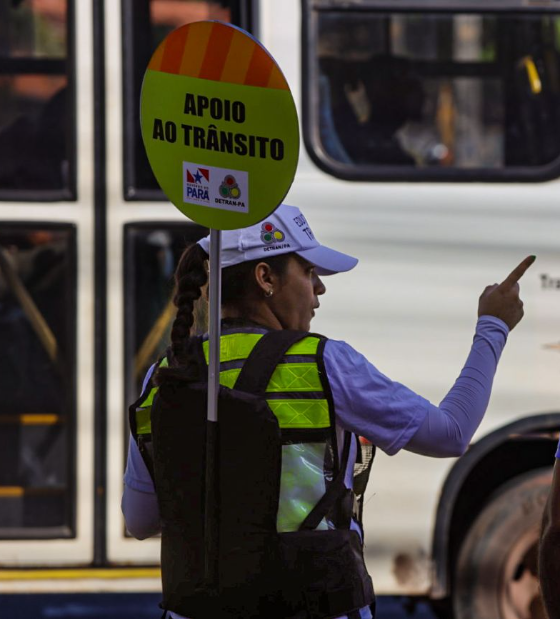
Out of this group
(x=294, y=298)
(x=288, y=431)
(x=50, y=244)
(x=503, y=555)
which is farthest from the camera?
(x=503, y=555)

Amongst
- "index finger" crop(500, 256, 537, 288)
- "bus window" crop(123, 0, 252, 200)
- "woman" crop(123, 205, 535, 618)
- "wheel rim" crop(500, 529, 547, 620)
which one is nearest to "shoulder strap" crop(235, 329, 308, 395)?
"woman" crop(123, 205, 535, 618)

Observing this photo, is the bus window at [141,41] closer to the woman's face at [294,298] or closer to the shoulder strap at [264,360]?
the woman's face at [294,298]

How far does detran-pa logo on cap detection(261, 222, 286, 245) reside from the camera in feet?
7.95

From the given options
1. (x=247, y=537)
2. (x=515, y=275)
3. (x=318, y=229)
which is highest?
(x=515, y=275)

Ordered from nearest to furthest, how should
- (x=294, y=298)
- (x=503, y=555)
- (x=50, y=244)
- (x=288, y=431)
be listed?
1. (x=288, y=431)
2. (x=294, y=298)
3. (x=50, y=244)
4. (x=503, y=555)

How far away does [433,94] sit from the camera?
4.47m

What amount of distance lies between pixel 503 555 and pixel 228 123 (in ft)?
9.01

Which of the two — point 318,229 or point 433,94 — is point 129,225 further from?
point 433,94

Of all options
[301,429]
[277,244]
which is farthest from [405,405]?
[277,244]

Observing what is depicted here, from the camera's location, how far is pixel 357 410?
88.4 inches

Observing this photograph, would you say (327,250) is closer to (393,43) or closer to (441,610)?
(393,43)

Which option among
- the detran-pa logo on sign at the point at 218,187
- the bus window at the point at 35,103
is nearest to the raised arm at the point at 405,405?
the detran-pa logo on sign at the point at 218,187

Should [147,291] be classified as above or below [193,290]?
below

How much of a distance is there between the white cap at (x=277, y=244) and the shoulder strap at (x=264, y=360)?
0.22 m
